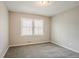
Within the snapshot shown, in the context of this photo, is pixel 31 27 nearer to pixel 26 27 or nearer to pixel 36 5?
pixel 26 27

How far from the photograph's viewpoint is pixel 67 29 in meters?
4.43

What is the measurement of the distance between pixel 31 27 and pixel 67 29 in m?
2.45

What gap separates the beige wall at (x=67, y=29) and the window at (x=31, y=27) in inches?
46.1

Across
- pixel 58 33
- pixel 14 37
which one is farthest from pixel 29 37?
pixel 58 33

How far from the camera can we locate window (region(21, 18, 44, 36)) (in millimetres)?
5359

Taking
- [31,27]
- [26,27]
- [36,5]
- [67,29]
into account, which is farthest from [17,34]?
[67,29]

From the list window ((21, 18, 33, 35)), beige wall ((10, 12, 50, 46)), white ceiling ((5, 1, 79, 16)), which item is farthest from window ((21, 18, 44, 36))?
white ceiling ((5, 1, 79, 16))

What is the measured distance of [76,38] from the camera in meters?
3.83

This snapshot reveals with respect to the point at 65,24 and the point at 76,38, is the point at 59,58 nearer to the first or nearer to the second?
the point at 76,38

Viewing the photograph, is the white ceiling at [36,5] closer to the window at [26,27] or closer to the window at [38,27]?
the window at [26,27]

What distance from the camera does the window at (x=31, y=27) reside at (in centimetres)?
536

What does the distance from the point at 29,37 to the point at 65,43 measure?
243 cm

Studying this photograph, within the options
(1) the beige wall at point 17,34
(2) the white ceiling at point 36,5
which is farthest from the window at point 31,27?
(2) the white ceiling at point 36,5

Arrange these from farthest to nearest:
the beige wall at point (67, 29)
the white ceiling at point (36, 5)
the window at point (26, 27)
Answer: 1. the window at point (26, 27)
2. the beige wall at point (67, 29)
3. the white ceiling at point (36, 5)
